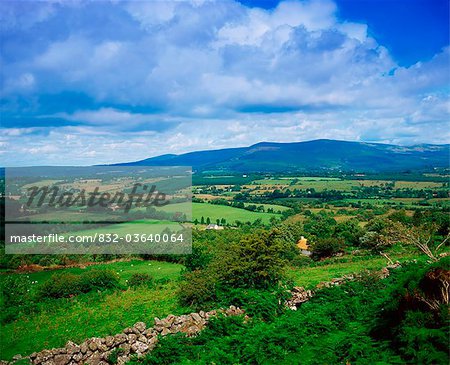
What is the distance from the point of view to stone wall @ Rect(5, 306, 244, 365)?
1307 centimetres

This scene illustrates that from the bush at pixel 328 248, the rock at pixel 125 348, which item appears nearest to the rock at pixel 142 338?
the rock at pixel 125 348

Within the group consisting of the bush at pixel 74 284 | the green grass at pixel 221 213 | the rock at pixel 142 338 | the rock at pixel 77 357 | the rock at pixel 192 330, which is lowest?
the green grass at pixel 221 213

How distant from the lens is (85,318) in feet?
63.5

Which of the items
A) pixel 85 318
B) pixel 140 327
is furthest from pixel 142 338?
pixel 85 318

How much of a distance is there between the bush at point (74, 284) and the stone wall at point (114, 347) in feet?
48.1

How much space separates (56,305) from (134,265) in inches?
870

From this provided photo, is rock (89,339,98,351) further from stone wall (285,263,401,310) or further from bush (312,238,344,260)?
bush (312,238,344,260)

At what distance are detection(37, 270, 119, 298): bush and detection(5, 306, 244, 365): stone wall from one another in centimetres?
1466

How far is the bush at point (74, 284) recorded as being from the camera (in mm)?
26812

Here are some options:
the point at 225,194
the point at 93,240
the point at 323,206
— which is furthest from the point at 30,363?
the point at 225,194

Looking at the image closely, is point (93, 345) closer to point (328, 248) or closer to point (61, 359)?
point (61, 359)

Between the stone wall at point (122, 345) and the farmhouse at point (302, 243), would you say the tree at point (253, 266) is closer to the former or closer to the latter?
the stone wall at point (122, 345)

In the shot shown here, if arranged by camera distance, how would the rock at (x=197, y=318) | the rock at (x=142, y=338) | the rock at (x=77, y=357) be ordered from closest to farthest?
1. the rock at (x=77, y=357)
2. the rock at (x=142, y=338)
3. the rock at (x=197, y=318)

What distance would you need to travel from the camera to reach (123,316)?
18609 millimetres
